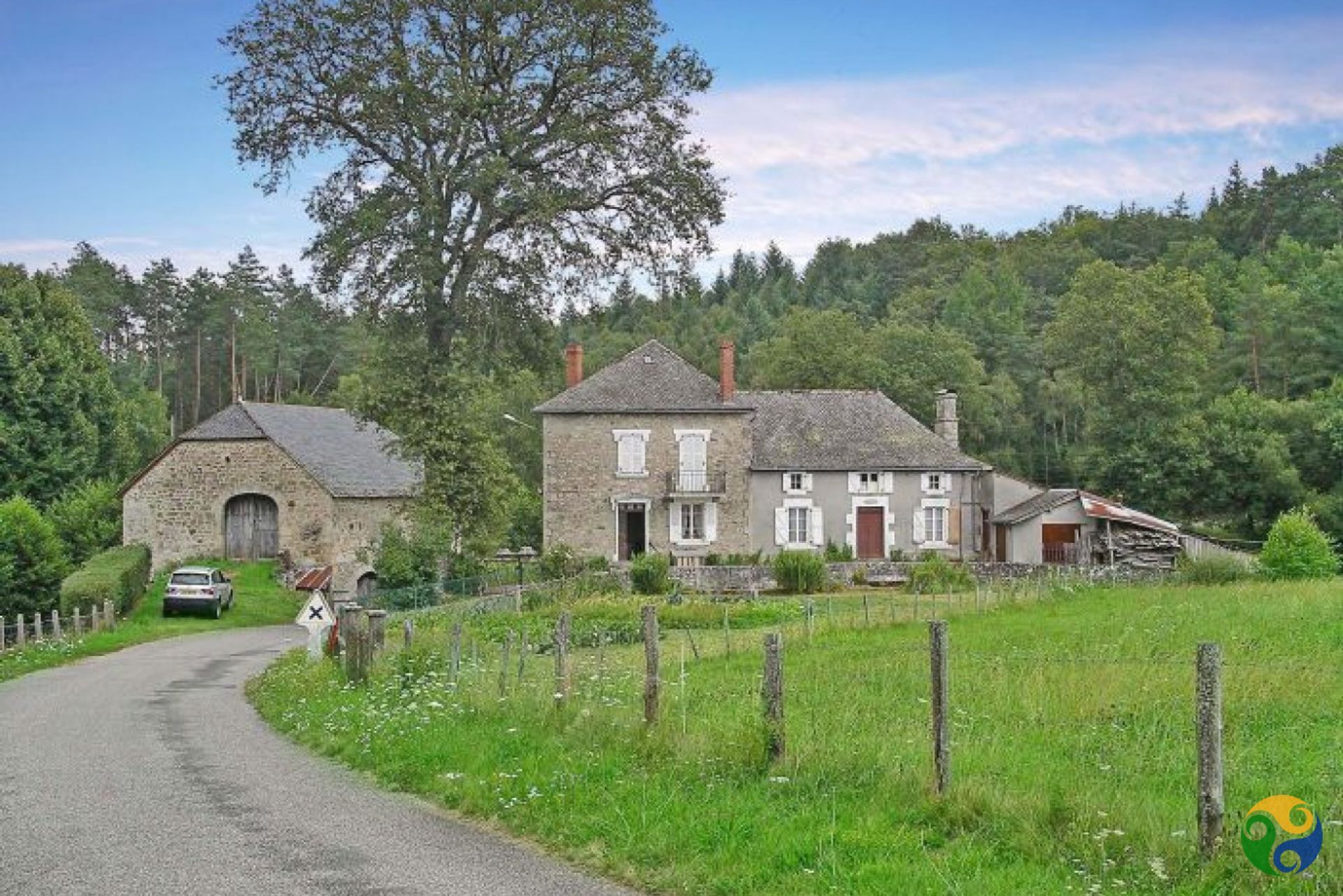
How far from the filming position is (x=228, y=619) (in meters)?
38.4

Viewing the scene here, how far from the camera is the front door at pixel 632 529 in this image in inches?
1816

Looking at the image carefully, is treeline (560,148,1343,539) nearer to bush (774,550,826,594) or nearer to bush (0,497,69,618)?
bush (774,550,826,594)

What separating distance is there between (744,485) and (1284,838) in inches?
1536

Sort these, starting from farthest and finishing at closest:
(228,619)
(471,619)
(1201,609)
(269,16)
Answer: (228,619), (269,16), (471,619), (1201,609)

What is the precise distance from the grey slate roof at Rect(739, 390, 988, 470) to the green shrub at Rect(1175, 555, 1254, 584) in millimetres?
10606

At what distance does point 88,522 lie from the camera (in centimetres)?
4484

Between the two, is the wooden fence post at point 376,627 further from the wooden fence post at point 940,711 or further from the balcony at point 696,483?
the balcony at point 696,483

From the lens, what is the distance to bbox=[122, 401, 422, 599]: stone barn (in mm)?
43688

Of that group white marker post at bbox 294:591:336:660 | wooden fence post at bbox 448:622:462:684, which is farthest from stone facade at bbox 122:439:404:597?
wooden fence post at bbox 448:622:462:684

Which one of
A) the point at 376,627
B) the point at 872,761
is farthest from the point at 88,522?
the point at 872,761

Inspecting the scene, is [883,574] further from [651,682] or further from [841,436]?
[651,682]

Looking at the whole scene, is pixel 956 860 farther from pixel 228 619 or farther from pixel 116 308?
pixel 116 308

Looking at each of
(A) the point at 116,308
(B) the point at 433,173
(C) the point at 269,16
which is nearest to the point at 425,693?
(B) the point at 433,173

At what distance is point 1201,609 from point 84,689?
743 inches
